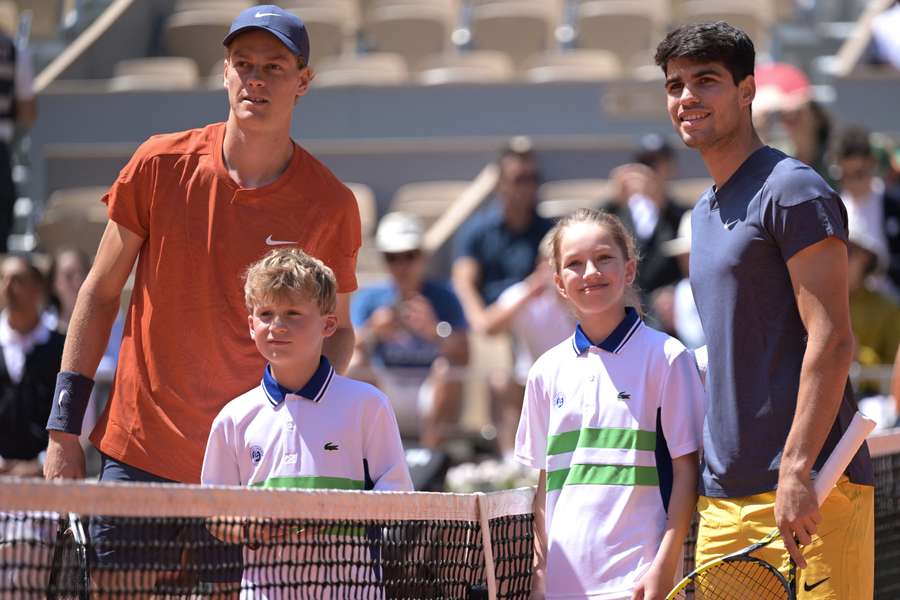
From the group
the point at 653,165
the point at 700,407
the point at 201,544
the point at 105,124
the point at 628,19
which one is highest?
the point at 628,19

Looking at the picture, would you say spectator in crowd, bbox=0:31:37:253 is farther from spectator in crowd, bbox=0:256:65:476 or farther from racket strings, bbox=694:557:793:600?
racket strings, bbox=694:557:793:600

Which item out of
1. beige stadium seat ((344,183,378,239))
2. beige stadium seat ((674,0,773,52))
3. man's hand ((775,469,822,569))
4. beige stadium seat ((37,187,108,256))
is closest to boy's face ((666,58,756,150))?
man's hand ((775,469,822,569))

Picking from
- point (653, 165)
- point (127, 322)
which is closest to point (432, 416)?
point (653, 165)

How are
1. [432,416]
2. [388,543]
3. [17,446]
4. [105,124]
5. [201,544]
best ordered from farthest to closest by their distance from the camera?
1. [105,124]
2. [432,416]
3. [17,446]
4. [388,543]
5. [201,544]

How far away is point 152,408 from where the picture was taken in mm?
3918

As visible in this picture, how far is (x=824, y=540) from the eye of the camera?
3389 mm

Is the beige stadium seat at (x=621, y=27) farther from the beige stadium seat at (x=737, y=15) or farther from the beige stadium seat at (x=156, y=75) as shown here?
the beige stadium seat at (x=156, y=75)

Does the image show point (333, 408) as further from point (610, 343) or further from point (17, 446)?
point (17, 446)

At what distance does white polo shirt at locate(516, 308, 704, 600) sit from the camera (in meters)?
3.53

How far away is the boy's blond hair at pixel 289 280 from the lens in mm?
3633

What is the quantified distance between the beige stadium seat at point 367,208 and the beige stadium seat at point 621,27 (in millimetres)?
2777

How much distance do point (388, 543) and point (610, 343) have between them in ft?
2.54

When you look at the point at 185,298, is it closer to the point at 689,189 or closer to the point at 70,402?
the point at 70,402

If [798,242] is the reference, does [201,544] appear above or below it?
below
